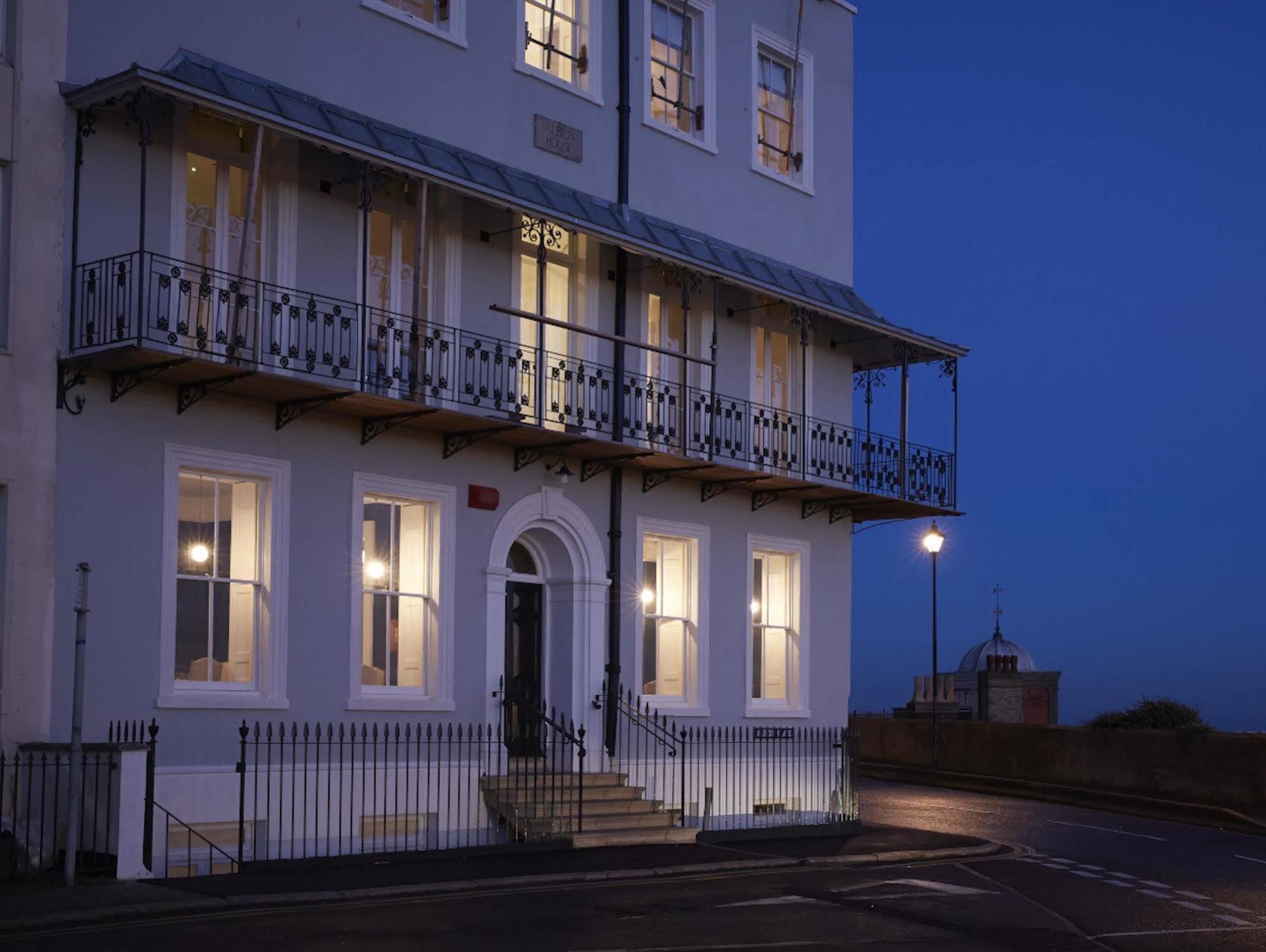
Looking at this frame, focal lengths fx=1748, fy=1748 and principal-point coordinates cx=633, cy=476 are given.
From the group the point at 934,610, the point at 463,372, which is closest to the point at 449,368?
the point at 463,372

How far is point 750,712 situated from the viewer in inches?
933

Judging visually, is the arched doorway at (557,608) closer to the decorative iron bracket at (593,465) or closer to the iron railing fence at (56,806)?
the decorative iron bracket at (593,465)

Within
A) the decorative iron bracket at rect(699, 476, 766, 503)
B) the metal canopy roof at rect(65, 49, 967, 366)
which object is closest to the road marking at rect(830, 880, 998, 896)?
the decorative iron bracket at rect(699, 476, 766, 503)

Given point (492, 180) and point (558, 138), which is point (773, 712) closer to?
point (558, 138)

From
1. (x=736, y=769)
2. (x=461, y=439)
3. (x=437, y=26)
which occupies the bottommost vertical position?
(x=736, y=769)

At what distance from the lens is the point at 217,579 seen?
56.6ft

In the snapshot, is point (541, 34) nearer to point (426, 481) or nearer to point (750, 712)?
point (426, 481)

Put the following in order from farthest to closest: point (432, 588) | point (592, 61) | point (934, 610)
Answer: point (934, 610)
point (592, 61)
point (432, 588)

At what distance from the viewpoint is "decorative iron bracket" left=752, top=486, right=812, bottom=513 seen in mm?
23891

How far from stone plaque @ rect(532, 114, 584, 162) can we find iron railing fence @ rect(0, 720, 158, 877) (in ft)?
30.4

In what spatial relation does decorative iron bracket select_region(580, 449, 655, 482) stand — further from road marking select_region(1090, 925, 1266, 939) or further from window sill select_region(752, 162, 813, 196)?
road marking select_region(1090, 925, 1266, 939)

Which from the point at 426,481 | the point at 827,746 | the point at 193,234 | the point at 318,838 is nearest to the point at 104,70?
the point at 193,234

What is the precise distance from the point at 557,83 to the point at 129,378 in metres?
7.59

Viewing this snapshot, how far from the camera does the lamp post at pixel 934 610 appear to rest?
33.4 metres
